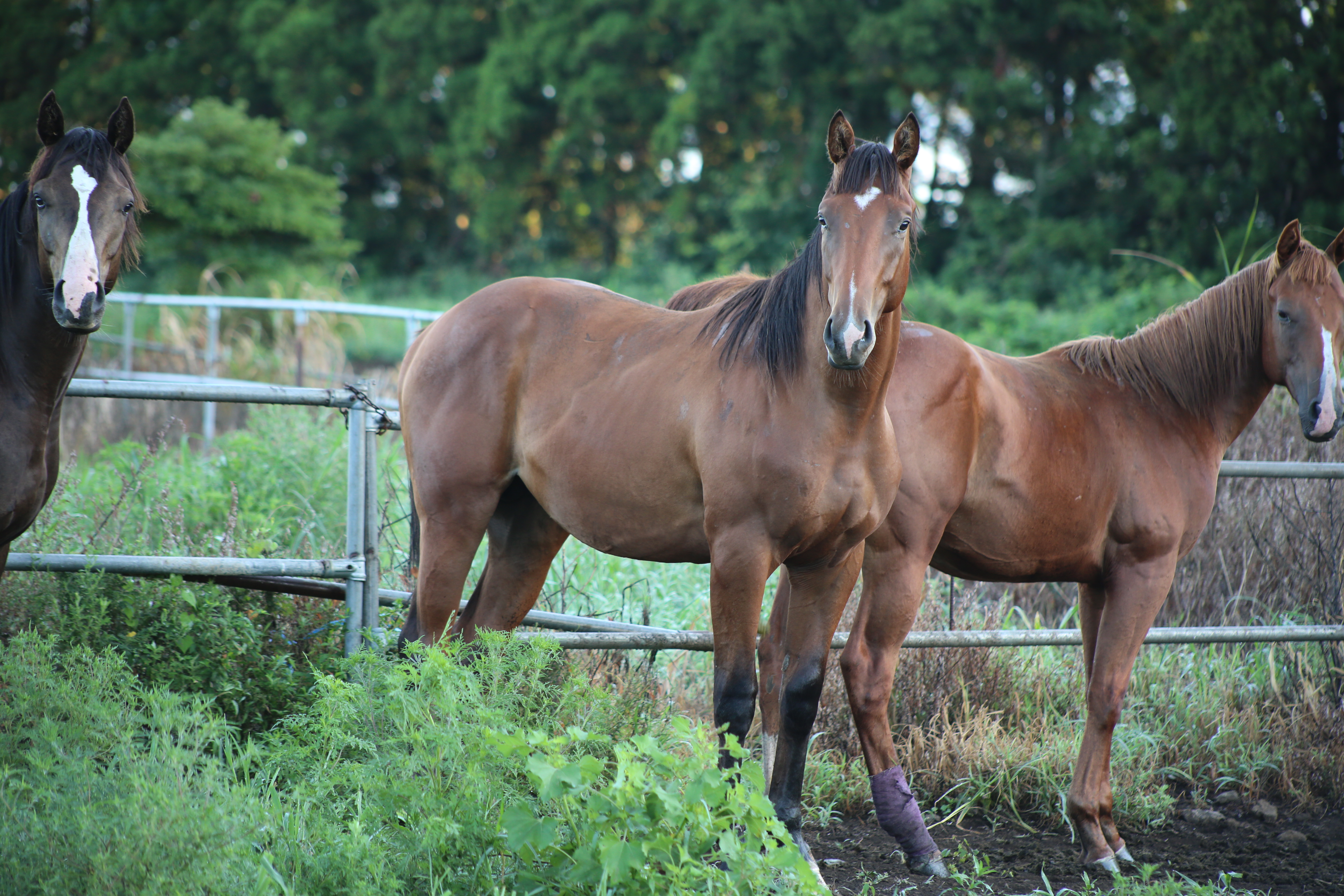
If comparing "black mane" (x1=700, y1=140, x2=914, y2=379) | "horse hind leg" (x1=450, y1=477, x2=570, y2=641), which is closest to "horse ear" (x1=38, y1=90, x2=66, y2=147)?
"horse hind leg" (x1=450, y1=477, x2=570, y2=641)

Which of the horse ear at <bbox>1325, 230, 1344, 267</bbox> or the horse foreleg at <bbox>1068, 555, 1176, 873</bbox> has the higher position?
the horse ear at <bbox>1325, 230, 1344, 267</bbox>

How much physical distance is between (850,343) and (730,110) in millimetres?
19630

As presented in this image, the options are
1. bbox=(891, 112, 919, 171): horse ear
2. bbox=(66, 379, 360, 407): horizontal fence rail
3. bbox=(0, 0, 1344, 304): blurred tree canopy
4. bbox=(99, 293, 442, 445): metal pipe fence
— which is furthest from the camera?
bbox=(0, 0, 1344, 304): blurred tree canopy

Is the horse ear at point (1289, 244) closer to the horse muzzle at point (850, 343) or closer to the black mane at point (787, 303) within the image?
the black mane at point (787, 303)

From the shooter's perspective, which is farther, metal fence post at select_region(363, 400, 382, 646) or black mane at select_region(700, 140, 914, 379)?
metal fence post at select_region(363, 400, 382, 646)

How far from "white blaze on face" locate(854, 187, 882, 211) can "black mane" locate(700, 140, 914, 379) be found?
0.4 inches

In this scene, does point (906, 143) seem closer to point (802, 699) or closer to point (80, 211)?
point (802, 699)

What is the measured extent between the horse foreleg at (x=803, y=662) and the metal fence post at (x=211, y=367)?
594 cm

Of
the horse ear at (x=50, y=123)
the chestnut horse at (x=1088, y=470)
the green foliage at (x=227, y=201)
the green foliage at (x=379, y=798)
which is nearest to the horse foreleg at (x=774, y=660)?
the chestnut horse at (x=1088, y=470)

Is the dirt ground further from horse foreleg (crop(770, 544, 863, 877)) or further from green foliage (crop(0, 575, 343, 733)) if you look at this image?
green foliage (crop(0, 575, 343, 733))

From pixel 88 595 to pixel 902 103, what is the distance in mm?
17345

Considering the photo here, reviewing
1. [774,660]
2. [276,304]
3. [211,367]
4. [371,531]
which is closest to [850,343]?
[774,660]

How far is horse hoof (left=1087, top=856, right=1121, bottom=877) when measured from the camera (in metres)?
3.17

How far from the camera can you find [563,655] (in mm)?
3475
